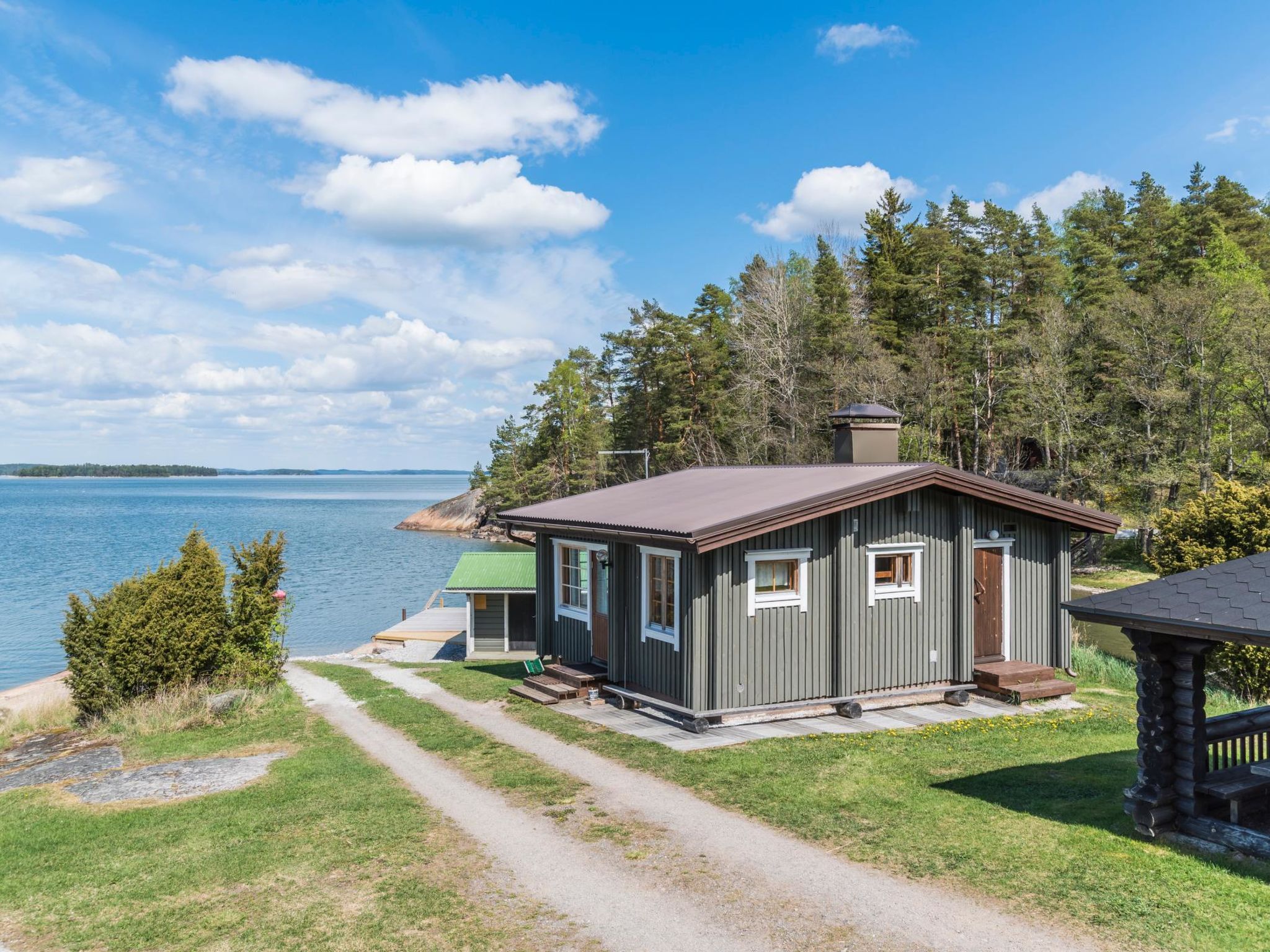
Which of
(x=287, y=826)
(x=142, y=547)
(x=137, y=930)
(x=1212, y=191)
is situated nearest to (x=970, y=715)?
(x=287, y=826)

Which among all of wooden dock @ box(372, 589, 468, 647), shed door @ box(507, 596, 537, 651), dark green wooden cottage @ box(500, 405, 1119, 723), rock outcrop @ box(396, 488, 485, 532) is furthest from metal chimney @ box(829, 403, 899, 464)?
rock outcrop @ box(396, 488, 485, 532)

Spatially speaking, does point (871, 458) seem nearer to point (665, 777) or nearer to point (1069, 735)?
point (1069, 735)

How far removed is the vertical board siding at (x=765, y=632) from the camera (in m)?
11.2

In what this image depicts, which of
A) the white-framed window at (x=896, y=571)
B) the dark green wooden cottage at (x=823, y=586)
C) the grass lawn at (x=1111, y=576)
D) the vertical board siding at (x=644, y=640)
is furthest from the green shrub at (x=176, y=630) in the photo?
the grass lawn at (x=1111, y=576)

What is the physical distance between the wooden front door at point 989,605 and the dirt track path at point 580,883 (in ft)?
27.3

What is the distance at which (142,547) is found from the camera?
6444cm

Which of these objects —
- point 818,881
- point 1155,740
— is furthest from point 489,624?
point 1155,740

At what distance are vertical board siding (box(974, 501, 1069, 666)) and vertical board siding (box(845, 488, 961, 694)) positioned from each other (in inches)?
49.9

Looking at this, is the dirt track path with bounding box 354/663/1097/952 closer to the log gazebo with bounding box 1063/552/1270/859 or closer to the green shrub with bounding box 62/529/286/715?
the log gazebo with bounding box 1063/552/1270/859

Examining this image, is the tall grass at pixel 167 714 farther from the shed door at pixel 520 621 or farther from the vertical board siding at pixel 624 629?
the shed door at pixel 520 621

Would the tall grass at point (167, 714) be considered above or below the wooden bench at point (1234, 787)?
below

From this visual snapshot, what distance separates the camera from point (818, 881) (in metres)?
6.35

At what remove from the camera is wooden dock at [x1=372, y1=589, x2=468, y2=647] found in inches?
1059

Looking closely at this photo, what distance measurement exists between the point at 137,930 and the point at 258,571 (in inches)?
425
